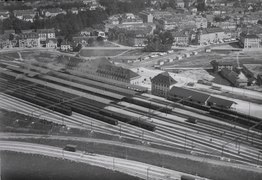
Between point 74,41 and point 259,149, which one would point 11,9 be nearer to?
point 74,41

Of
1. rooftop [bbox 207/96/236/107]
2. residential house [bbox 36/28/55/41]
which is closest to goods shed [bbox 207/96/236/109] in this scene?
rooftop [bbox 207/96/236/107]

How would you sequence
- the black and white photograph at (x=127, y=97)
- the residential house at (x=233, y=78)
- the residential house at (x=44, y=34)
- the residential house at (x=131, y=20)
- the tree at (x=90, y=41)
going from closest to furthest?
the black and white photograph at (x=127, y=97)
the residential house at (x=233, y=78)
the tree at (x=90, y=41)
the residential house at (x=44, y=34)
the residential house at (x=131, y=20)

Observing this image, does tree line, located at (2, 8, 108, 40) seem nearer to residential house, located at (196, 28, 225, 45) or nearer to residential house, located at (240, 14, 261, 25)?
residential house, located at (196, 28, 225, 45)

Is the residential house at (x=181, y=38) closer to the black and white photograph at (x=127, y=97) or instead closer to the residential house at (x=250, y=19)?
the black and white photograph at (x=127, y=97)

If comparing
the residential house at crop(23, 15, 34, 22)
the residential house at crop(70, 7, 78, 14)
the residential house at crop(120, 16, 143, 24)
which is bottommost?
the residential house at crop(120, 16, 143, 24)

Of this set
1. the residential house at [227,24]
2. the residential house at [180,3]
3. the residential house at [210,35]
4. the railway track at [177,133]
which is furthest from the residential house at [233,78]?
the residential house at [180,3]

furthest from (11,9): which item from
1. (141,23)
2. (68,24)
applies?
(141,23)

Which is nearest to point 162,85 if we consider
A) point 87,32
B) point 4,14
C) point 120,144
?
point 120,144
